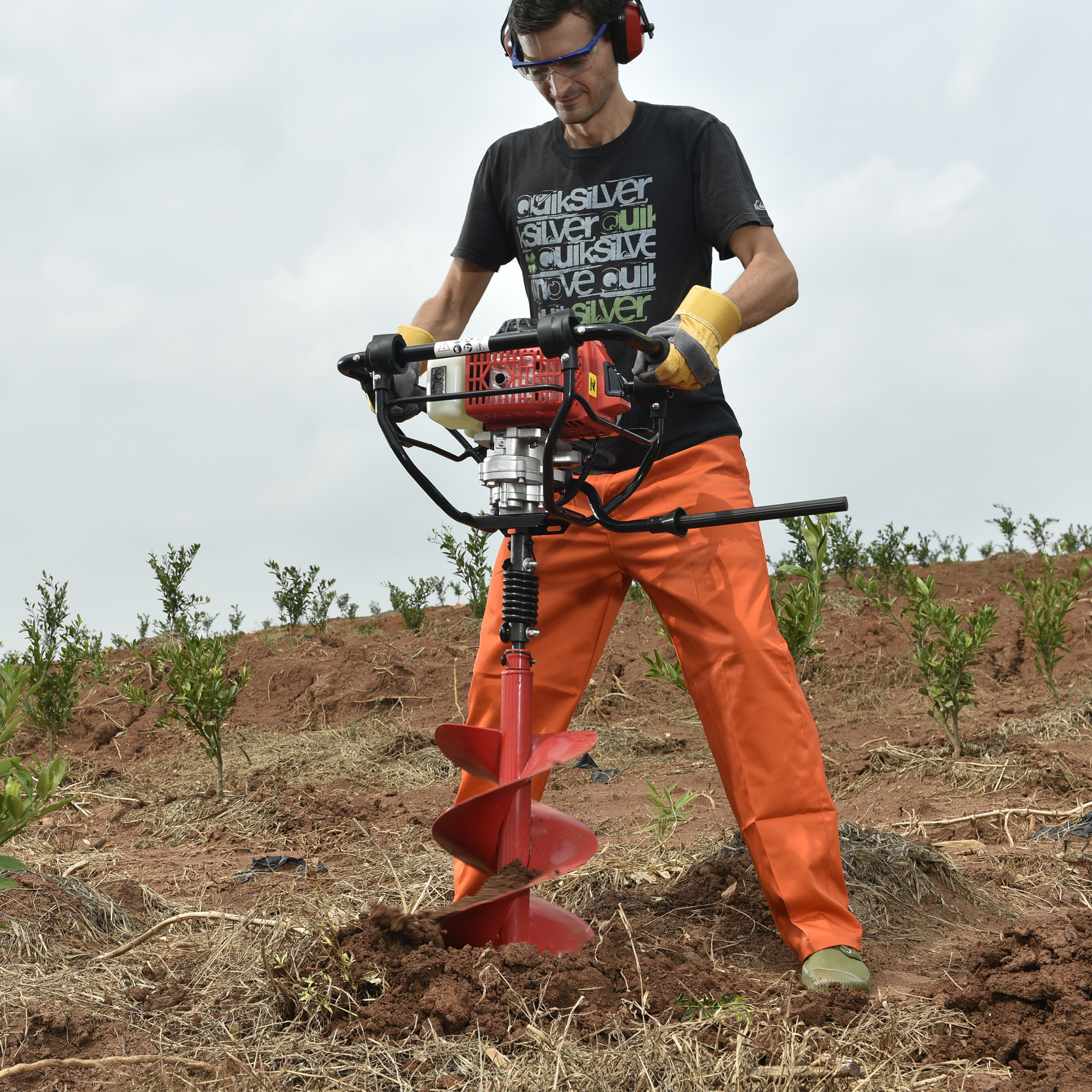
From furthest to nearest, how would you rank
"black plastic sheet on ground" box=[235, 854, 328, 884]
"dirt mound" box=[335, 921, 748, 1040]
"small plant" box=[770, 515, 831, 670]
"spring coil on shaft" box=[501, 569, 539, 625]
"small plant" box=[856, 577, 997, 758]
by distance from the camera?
"small plant" box=[856, 577, 997, 758] < "small plant" box=[770, 515, 831, 670] < "black plastic sheet on ground" box=[235, 854, 328, 884] < "spring coil on shaft" box=[501, 569, 539, 625] < "dirt mound" box=[335, 921, 748, 1040]

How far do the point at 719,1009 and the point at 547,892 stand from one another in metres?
1.12

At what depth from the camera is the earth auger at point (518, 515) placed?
84.0 inches

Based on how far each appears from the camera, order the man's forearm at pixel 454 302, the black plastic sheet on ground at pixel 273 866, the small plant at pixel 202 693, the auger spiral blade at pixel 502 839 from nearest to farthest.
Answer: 1. the auger spiral blade at pixel 502 839
2. the man's forearm at pixel 454 302
3. the black plastic sheet on ground at pixel 273 866
4. the small plant at pixel 202 693

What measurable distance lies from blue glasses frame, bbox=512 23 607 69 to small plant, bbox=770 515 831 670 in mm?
2348

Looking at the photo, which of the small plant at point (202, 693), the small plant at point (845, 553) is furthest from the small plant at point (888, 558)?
the small plant at point (202, 693)

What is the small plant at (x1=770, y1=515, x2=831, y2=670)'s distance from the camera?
4.41 m

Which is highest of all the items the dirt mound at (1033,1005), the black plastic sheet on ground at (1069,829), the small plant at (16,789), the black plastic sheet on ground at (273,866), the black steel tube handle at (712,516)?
the black steel tube handle at (712,516)

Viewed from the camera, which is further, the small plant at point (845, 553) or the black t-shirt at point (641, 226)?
the small plant at point (845, 553)

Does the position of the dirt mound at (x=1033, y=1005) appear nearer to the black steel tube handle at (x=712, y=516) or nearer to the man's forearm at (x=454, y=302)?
the black steel tube handle at (x=712, y=516)

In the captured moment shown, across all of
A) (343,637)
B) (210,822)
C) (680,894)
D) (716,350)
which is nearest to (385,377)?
(716,350)

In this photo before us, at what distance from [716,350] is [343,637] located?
7373 millimetres

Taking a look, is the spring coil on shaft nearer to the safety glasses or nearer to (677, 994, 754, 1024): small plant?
(677, 994, 754, 1024): small plant

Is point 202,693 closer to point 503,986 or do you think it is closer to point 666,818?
point 666,818

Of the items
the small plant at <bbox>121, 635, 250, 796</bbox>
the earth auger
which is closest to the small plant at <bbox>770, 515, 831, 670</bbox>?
the earth auger
